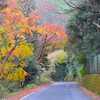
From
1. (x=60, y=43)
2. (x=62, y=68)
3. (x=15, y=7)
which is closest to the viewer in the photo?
(x=15, y=7)

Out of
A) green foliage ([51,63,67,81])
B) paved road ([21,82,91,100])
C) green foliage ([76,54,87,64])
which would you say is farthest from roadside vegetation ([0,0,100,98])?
green foliage ([51,63,67,81])

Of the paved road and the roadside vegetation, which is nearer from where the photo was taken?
the paved road

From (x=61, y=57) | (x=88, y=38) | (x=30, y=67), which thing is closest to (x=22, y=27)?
(x=88, y=38)

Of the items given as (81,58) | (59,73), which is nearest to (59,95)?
(81,58)

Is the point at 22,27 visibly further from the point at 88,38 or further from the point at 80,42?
the point at 80,42

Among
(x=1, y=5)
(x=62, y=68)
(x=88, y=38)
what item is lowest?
(x=62, y=68)

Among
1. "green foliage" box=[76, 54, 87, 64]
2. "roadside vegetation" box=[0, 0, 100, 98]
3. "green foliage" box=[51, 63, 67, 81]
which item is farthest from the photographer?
"green foliage" box=[51, 63, 67, 81]

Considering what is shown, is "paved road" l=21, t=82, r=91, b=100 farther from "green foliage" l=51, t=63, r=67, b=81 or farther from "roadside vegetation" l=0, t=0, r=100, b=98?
"green foliage" l=51, t=63, r=67, b=81

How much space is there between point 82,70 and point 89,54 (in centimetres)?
737

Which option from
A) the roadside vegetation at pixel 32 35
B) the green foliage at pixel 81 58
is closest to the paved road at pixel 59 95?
the roadside vegetation at pixel 32 35

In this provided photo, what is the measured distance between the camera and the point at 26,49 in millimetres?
17297

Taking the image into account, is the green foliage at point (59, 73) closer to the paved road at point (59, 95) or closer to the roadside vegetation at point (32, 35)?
the roadside vegetation at point (32, 35)

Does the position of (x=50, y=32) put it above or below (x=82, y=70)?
above

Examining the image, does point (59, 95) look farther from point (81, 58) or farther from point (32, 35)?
point (81, 58)
